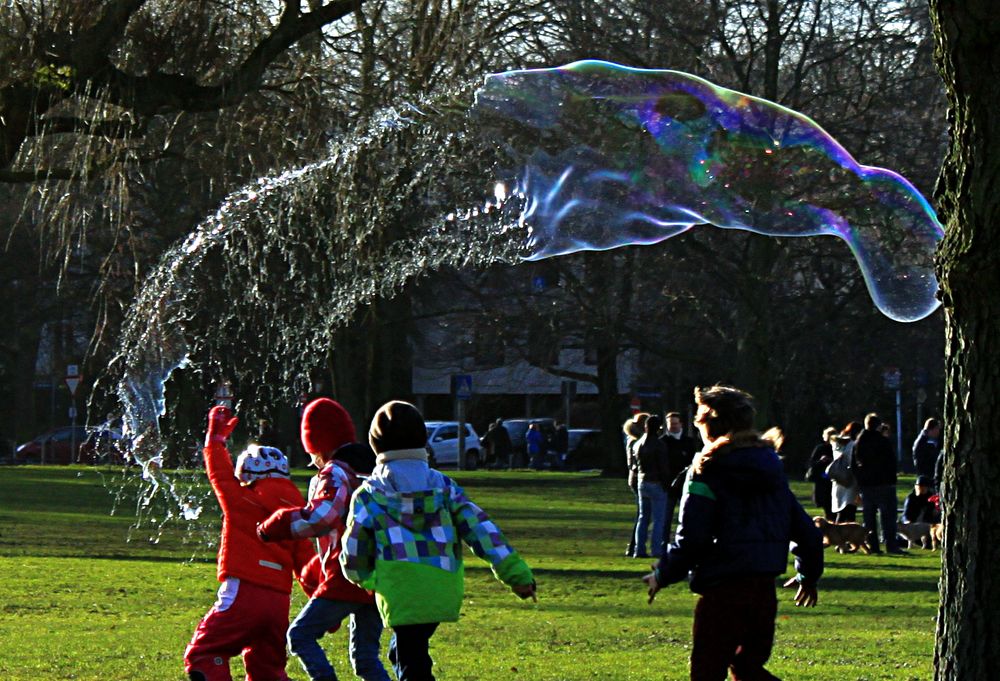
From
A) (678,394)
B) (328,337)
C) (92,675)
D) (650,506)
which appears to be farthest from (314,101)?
(678,394)

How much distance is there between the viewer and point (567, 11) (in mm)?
26594

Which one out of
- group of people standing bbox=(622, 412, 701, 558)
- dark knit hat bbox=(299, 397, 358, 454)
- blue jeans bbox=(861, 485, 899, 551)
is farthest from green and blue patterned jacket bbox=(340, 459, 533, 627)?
blue jeans bbox=(861, 485, 899, 551)

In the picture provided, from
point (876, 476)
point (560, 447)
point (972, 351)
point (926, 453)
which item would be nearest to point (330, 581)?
point (972, 351)

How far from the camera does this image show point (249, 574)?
25.5 feet

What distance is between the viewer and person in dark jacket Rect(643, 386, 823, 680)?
649 centimetres

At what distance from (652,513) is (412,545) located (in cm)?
1208

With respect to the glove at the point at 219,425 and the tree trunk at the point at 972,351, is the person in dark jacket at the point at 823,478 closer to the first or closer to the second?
the glove at the point at 219,425

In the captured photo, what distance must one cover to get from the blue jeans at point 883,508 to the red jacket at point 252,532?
1291cm

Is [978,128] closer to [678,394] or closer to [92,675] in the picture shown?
[92,675]

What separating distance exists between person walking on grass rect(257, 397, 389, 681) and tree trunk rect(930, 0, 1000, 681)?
2419 millimetres

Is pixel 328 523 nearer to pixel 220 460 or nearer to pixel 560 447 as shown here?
pixel 220 460

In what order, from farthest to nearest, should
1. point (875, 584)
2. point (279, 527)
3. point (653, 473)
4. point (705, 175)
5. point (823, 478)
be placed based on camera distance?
point (823, 478)
point (653, 473)
point (875, 584)
point (705, 175)
point (279, 527)

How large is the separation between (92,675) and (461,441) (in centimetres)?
3718

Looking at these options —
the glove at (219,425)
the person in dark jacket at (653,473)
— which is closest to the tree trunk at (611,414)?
the person in dark jacket at (653,473)
